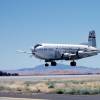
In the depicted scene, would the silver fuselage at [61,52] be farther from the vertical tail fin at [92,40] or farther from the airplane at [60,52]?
the vertical tail fin at [92,40]

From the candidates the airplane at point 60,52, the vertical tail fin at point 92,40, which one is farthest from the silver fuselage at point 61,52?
the vertical tail fin at point 92,40

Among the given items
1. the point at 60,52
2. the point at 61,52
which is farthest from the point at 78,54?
the point at 60,52

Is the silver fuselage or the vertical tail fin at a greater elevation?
the vertical tail fin

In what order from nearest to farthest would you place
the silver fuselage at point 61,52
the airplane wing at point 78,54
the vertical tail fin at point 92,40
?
the airplane wing at point 78,54
the silver fuselage at point 61,52
the vertical tail fin at point 92,40

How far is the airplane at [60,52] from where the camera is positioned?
115 m

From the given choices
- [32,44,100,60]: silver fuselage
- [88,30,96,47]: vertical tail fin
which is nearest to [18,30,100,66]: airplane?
[32,44,100,60]: silver fuselage

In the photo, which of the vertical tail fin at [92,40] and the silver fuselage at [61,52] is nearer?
the silver fuselage at [61,52]

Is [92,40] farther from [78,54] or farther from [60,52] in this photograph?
[60,52]

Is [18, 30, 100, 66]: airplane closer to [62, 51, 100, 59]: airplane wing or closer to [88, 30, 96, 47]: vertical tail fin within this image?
[62, 51, 100, 59]: airplane wing

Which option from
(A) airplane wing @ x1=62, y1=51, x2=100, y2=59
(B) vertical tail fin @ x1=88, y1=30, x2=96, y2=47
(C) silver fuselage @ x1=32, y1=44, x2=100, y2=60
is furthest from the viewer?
(B) vertical tail fin @ x1=88, y1=30, x2=96, y2=47

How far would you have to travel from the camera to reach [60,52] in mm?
116000

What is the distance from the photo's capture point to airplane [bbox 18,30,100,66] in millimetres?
114969

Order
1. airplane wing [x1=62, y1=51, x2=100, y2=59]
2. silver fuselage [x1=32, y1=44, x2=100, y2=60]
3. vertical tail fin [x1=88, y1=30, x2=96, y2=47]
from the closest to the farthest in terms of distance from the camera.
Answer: airplane wing [x1=62, y1=51, x2=100, y2=59] → silver fuselage [x1=32, y1=44, x2=100, y2=60] → vertical tail fin [x1=88, y1=30, x2=96, y2=47]

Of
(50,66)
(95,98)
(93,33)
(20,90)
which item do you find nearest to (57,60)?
(50,66)
